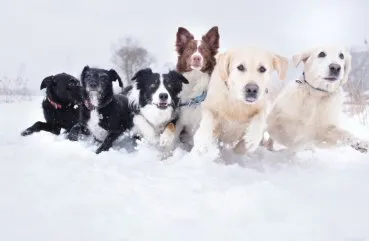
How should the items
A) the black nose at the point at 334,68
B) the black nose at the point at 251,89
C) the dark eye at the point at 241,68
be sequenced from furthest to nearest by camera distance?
the black nose at the point at 334,68 → the dark eye at the point at 241,68 → the black nose at the point at 251,89

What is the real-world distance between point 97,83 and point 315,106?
2.68m

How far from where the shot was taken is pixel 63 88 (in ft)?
18.1

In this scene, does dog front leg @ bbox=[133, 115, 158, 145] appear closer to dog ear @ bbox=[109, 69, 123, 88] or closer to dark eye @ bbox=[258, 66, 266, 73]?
dog ear @ bbox=[109, 69, 123, 88]

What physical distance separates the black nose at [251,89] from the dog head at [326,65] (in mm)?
946

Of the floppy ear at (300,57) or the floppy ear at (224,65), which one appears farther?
the floppy ear at (300,57)

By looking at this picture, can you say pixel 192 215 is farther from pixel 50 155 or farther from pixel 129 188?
pixel 50 155

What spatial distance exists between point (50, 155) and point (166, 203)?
69.2 inches

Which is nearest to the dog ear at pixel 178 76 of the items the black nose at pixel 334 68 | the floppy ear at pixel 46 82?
the black nose at pixel 334 68

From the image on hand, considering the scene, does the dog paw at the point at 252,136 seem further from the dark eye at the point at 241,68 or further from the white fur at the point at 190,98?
the white fur at the point at 190,98

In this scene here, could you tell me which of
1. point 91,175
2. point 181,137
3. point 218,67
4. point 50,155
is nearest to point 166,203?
point 91,175

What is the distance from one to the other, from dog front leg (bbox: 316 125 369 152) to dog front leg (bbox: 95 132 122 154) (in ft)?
8.08

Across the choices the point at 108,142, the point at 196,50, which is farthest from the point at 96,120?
the point at 196,50

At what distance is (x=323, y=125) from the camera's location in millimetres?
4680

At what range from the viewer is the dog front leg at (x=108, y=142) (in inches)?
187
